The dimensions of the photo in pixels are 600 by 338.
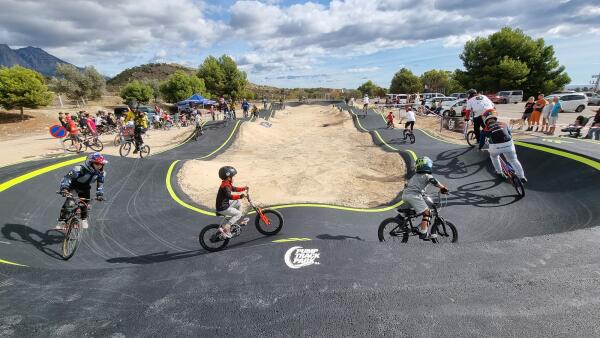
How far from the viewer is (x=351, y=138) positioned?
25000 millimetres

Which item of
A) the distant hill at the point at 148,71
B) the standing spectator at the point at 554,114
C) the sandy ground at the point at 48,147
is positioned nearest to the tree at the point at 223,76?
the sandy ground at the point at 48,147

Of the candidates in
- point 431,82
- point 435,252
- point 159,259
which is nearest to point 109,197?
point 159,259

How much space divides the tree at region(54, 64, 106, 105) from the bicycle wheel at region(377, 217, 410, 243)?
5593 centimetres

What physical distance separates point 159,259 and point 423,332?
6069 mm

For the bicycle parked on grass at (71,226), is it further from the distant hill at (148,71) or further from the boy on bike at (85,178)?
the distant hill at (148,71)

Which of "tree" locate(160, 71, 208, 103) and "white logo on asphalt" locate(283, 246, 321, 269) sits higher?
"tree" locate(160, 71, 208, 103)

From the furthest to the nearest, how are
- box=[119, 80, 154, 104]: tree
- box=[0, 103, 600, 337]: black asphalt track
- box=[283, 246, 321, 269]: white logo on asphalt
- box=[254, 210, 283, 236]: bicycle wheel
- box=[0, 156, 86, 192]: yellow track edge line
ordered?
box=[119, 80, 154, 104]: tree
box=[0, 156, 86, 192]: yellow track edge line
box=[254, 210, 283, 236]: bicycle wheel
box=[283, 246, 321, 269]: white logo on asphalt
box=[0, 103, 600, 337]: black asphalt track

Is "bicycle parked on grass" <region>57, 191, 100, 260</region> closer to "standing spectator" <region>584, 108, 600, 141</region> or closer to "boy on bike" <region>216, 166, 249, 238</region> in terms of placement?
"boy on bike" <region>216, 166, 249, 238</region>

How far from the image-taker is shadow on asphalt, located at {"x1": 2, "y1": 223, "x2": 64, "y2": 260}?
22.3ft

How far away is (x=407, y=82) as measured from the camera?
83.1m

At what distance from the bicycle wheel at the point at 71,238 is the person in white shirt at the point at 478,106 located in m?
13.3

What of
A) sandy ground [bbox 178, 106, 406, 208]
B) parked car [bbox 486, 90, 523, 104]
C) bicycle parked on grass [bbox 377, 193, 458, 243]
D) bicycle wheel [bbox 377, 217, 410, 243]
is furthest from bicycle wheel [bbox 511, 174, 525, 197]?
parked car [bbox 486, 90, 523, 104]

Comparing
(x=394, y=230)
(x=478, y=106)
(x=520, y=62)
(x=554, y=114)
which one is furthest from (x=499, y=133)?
(x=520, y=62)

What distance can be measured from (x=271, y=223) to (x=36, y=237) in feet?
18.7
